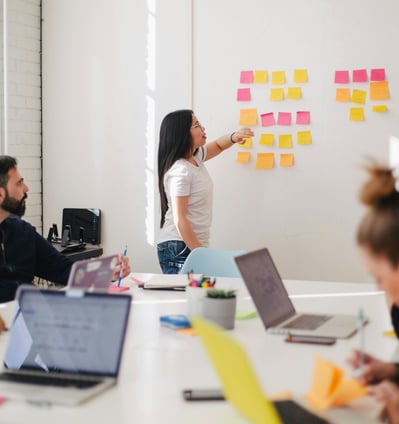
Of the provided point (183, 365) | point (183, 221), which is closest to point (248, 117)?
point (183, 221)

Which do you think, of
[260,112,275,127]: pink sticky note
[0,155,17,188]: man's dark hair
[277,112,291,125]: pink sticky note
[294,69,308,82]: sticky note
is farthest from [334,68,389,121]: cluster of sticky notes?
[0,155,17,188]: man's dark hair

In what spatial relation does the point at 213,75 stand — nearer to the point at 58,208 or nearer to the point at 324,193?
the point at 324,193

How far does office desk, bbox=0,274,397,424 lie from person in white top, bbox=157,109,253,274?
1.10 meters

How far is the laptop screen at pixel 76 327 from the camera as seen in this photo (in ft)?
5.29

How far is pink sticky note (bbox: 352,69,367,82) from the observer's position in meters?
4.06

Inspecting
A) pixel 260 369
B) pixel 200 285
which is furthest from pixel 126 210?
pixel 260 369

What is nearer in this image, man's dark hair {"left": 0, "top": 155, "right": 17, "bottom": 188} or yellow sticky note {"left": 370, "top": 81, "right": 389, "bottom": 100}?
man's dark hair {"left": 0, "top": 155, "right": 17, "bottom": 188}

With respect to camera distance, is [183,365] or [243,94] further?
[243,94]

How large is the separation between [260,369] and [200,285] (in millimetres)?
544

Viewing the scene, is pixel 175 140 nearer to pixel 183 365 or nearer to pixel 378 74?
pixel 378 74

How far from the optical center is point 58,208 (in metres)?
4.93

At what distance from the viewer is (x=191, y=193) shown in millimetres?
3869

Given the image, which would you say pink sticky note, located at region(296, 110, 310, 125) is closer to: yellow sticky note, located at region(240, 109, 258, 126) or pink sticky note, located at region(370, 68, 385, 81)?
yellow sticky note, located at region(240, 109, 258, 126)

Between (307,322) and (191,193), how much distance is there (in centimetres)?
175
